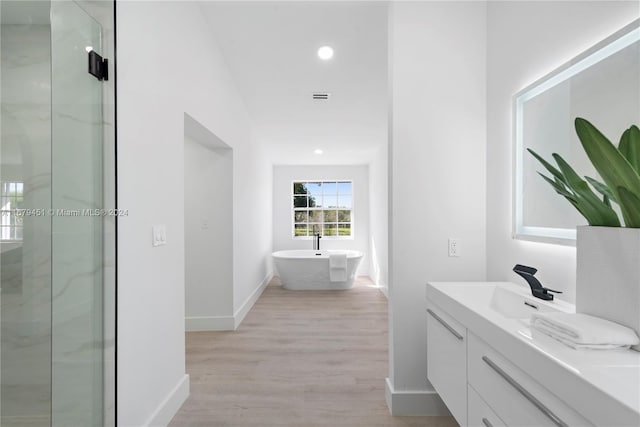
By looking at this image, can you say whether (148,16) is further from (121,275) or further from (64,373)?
(64,373)

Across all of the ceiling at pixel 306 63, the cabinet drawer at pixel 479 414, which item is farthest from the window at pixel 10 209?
the ceiling at pixel 306 63

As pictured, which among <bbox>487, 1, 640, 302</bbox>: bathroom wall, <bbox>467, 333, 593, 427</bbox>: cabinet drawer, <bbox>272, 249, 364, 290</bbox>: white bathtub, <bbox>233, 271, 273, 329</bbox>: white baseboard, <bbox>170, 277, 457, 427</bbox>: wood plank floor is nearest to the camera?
<bbox>467, 333, 593, 427</bbox>: cabinet drawer

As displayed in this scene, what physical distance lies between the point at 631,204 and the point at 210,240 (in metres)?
3.22

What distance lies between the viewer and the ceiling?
2.21m

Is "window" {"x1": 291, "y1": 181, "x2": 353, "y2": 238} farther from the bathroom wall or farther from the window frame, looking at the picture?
the bathroom wall

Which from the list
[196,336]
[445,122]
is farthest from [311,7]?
[196,336]

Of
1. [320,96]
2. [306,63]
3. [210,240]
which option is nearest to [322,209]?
[320,96]

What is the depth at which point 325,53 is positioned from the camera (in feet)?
8.69

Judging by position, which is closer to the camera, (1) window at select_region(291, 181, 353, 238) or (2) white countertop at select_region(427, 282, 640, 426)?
(2) white countertop at select_region(427, 282, 640, 426)

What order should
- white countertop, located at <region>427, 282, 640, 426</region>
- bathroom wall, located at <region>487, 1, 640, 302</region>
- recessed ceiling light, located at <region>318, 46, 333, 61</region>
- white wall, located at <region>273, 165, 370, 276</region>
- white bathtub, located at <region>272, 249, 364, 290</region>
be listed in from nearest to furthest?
white countertop, located at <region>427, 282, 640, 426</region> → bathroom wall, located at <region>487, 1, 640, 302</region> → recessed ceiling light, located at <region>318, 46, 333, 61</region> → white bathtub, located at <region>272, 249, 364, 290</region> → white wall, located at <region>273, 165, 370, 276</region>

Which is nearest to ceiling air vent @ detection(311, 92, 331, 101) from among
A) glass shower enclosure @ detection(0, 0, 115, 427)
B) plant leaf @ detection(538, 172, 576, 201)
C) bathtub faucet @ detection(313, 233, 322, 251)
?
glass shower enclosure @ detection(0, 0, 115, 427)

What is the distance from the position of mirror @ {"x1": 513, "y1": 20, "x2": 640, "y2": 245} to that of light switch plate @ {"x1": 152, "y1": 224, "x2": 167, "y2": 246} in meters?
1.98

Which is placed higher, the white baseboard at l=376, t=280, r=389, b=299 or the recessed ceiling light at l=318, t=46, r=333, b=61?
the recessed ceiling light at l=318, t=46, r=333, b=61

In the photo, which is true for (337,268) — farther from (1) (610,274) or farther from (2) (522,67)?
(1) (610,274)
